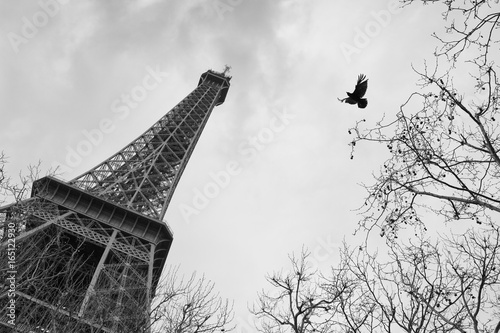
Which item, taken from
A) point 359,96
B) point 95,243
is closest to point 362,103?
point 359,96

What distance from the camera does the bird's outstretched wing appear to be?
5.67 metres

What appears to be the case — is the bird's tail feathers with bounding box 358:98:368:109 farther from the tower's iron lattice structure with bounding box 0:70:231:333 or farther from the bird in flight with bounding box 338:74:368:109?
the tower's iron lattice structure with bounding box 0:70:231:333

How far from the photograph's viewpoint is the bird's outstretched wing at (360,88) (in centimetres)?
567

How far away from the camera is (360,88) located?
570 centimetres

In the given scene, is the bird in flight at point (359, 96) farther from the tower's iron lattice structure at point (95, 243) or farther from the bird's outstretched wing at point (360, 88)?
the tower's iron lattice structure at point (95, 243)

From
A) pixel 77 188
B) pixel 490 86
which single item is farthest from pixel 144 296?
pixel 77 188

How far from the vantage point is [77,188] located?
34.8m

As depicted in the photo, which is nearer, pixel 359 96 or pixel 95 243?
pixel 359 96

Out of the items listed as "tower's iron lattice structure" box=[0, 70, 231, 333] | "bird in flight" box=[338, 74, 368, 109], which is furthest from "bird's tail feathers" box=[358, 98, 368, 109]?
"tower's iron lattice structure" box=[0, 70, 231, 333]

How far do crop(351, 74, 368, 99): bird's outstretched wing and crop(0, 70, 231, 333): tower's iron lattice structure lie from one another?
1076cm

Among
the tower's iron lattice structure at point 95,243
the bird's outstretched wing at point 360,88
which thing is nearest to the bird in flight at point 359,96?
the bird's outstretched wing at point 360,88

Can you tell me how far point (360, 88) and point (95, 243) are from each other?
28.5m

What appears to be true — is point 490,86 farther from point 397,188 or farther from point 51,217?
point 51,217

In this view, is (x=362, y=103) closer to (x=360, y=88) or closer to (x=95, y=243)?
(x=360, y=88)
